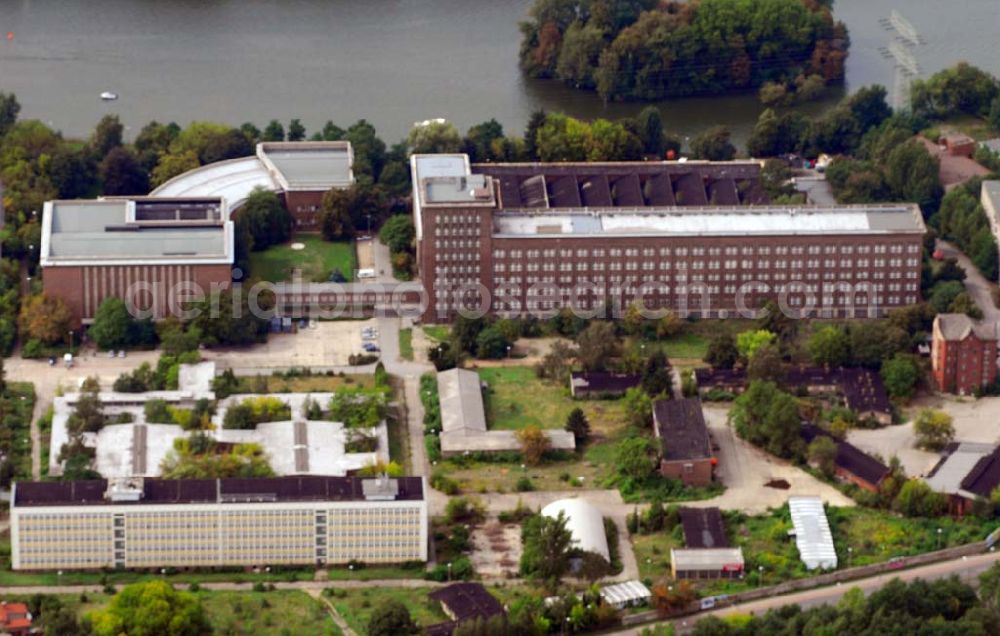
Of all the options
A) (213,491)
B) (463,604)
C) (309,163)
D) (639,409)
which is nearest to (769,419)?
(639,409)

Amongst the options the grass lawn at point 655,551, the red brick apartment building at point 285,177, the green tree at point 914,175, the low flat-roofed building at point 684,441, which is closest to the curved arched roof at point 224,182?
the red brick apartment building at point 285,177

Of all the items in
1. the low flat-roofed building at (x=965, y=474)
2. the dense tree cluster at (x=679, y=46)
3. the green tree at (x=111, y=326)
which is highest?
the dense tree cluster at (x=679, y=46)

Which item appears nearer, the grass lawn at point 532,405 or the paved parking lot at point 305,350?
the grass lawn at point 532,405

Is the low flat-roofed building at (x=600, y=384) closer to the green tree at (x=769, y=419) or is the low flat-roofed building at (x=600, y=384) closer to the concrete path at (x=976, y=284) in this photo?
the green tree at (x=769, y=419)

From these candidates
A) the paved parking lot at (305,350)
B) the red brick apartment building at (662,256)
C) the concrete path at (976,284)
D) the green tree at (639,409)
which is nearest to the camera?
the green tree at (639,409)

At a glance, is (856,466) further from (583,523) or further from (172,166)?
(172,166)

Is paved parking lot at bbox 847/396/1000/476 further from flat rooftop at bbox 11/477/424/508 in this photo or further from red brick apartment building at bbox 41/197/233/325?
red brick apartment building at bbox 41/197/233/325

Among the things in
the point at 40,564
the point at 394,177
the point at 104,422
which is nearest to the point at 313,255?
the point at 394,177

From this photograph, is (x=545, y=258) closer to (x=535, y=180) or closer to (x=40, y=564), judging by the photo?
(x=535, y=180)
